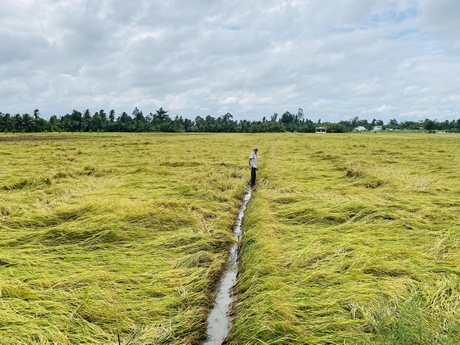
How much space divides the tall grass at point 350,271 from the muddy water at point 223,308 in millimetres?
158

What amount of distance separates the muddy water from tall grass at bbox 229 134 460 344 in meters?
0.16

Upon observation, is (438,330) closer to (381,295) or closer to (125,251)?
(381,295)

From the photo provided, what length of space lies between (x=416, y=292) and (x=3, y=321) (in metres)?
4.28

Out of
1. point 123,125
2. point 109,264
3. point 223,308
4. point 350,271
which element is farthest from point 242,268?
point 123,125

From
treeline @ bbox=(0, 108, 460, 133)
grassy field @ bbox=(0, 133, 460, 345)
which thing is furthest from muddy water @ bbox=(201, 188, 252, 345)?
treeline @ bbox=(0, 108, 460, 133)

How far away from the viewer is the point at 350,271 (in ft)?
12.5

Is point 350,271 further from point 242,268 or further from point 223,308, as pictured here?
point 223,308

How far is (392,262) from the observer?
3.94 meters

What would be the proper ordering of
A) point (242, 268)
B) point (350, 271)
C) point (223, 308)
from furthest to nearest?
point (242, 268), point (350, 271), point (223, 308)

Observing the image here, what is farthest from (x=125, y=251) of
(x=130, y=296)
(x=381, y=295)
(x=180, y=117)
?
(x=180, y=117)

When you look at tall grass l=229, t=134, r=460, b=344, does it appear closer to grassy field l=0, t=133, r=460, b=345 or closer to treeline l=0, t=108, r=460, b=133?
grassy field l=0, t=133, r=460, b=345

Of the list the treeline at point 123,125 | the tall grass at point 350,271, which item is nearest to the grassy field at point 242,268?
the tall grass at point 350,271

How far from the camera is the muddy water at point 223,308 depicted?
3051 mm

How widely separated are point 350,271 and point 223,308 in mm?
1723
